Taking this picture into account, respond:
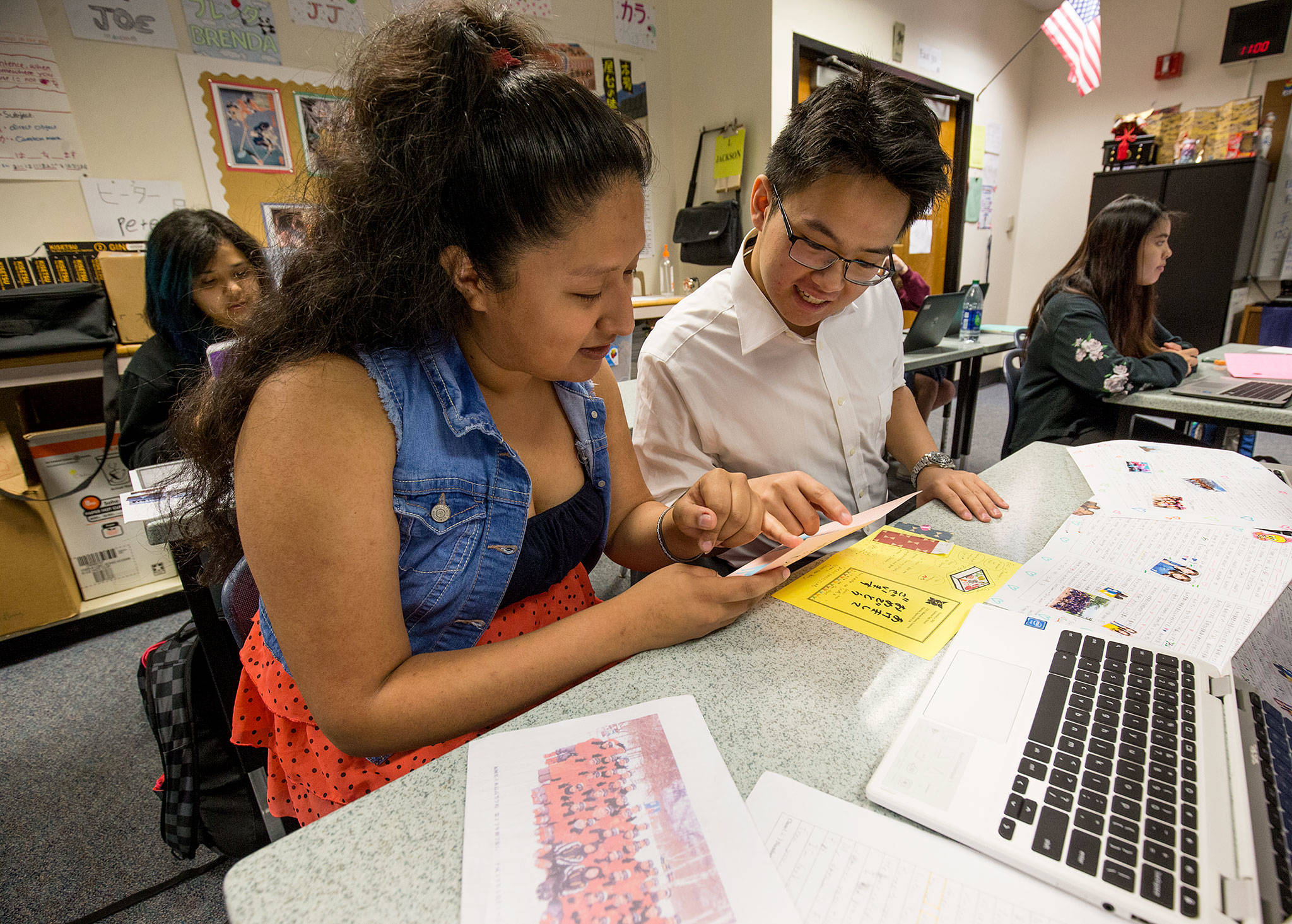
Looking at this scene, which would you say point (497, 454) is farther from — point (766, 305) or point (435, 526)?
point (766, 305)

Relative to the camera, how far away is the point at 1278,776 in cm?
47

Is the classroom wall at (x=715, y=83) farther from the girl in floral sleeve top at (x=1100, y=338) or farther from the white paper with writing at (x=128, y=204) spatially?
the white paper with writing at (x=128, y=204)

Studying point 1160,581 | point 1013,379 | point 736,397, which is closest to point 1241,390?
point 1013,379

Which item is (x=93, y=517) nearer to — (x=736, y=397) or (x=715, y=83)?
(x=736, y=397)

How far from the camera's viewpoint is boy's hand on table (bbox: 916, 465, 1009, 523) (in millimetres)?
1027

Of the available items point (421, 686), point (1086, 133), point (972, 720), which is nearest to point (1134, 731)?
point (972, 720)

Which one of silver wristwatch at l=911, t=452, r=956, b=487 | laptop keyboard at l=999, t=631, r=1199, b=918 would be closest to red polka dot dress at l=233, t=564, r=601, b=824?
laptop keyboard at l=999, t=631, r=1199, b=918

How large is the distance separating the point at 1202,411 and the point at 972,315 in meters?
1.38

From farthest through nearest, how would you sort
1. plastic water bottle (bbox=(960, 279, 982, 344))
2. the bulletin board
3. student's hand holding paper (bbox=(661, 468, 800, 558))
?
plastic water bottle (bbox=(960, 279, 982, 344))
the bulletin board
student's hand holding paper (bbox=(661, 468, 800, 558))

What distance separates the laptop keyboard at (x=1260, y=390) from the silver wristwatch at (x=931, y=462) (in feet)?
3.67

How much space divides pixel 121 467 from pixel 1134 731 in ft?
9.37

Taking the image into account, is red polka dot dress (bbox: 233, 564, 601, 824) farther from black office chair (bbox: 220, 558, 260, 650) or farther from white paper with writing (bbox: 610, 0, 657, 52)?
white paper with writing (bbox: 610, 0, 657, 52)

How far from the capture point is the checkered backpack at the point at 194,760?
109cm

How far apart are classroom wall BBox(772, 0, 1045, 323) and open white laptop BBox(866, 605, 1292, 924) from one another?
129 inches
